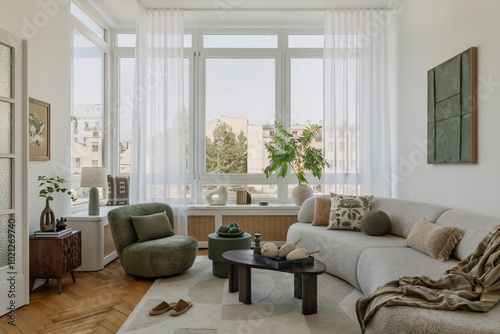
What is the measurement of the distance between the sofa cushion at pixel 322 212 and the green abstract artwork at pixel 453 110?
1.18 m

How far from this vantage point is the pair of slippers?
9.37 ft

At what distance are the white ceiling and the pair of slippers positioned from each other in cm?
366

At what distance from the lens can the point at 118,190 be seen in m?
5.05

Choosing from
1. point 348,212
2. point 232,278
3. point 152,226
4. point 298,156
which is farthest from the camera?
point 298,156

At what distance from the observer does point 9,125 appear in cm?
302

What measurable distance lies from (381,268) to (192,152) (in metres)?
3.28

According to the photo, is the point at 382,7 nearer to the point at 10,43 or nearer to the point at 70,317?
the point at 10,43

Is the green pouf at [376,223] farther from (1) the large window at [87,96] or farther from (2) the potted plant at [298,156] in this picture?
(1) the large window at [87,96]

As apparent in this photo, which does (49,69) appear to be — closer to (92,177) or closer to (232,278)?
(92,177)

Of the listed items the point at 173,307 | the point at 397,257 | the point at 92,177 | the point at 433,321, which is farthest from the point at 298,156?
the point at 433,321

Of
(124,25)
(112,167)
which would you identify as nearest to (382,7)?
(124,25)

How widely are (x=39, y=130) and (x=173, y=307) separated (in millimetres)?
2099

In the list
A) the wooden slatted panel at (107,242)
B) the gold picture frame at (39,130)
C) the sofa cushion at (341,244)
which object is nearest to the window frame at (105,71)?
the wooden slatted panel at (107,242)

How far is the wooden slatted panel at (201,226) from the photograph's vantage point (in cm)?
516
